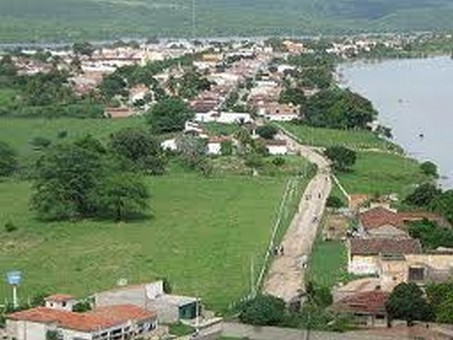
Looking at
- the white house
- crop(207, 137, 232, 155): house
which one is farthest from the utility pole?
crop(207, 137, 232, 155): house

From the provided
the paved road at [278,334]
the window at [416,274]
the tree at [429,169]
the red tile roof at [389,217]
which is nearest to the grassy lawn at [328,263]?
the red tile roof at [389,217]

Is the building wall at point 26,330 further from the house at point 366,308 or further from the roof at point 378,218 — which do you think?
the roof at point 378,218

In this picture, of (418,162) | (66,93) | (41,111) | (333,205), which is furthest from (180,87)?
(333,205)

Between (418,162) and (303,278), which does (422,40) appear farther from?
(303,278)

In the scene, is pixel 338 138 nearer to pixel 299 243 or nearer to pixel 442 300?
pixel 299 243

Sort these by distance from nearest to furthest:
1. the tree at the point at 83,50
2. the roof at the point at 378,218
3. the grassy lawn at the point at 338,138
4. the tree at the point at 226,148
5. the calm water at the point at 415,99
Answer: the roof at the point at 378,218
the tree at the point at 226,148
the grassy lawn at the point at 338,138
the calm water at the point at 415,99
the tree at the point at 83,50

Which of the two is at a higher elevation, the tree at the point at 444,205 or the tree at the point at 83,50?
the tree at the point at 83,50

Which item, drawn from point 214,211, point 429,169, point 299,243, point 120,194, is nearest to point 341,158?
point 429,169
